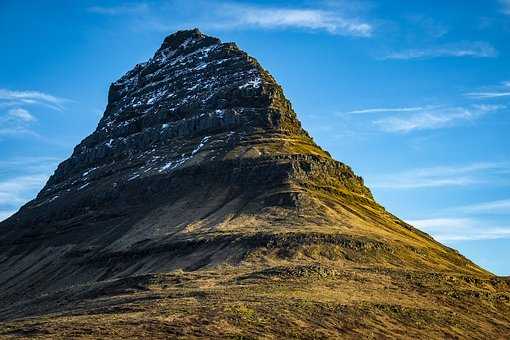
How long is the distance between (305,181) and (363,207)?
16.6 m

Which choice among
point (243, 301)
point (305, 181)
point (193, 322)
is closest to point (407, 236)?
point (305, 181)

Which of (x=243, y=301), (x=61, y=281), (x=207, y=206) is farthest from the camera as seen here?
(x=207, y=206)

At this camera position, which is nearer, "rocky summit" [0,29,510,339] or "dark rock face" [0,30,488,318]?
"rocky summit" [0,29,510,339]

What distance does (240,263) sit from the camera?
12888 cm

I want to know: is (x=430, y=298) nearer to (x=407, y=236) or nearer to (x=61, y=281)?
(x=407, y=236)

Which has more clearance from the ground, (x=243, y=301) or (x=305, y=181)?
(x=305, y=181)

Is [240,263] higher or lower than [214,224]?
lower

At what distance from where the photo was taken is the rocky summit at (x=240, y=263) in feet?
297

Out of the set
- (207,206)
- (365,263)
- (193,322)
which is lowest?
(193,322)

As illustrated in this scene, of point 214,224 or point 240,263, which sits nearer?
point 240,263

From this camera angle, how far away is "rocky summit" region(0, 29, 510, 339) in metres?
90.6

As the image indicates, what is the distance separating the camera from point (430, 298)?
11200 centimetres

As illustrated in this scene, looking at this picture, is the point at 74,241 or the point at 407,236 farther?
the point at 74,241

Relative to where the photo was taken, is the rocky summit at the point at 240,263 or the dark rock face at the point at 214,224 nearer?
the rocky summit at the point at 240,263
